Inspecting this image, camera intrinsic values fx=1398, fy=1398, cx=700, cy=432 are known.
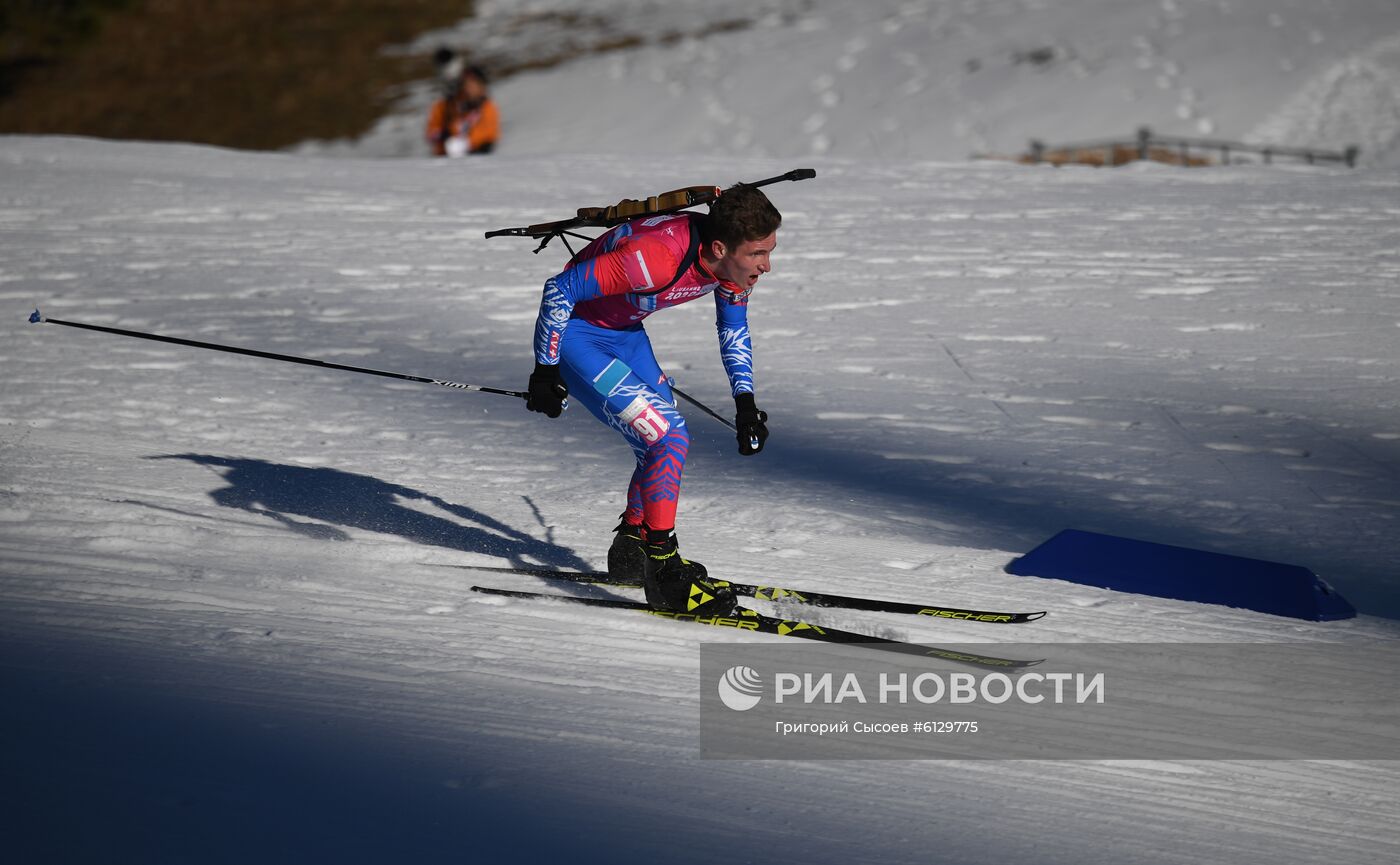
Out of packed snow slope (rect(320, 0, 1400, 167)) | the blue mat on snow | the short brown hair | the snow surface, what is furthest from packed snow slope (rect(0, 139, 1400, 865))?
packed snow slope (rect(320, 0, 1400, 167))

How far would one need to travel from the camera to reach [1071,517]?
642cm

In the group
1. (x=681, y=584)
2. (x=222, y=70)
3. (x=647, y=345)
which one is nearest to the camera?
(x=681, y=584)

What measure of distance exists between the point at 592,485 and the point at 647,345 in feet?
5.54

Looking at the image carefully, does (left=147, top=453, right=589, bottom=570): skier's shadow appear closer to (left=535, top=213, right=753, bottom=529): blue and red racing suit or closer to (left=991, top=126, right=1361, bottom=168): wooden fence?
(left=535, top=213, right=753, bottom=529): blue and red racing suit

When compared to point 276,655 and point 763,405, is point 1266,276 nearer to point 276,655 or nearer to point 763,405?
point 763,405

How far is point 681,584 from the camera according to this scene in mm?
4906

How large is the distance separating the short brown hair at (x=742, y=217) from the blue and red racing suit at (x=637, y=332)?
0.17 m

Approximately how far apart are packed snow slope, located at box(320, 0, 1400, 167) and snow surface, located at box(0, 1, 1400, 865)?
543cm

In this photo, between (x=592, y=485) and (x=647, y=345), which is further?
(x=592, y=485)

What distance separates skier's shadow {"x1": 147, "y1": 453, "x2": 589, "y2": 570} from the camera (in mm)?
5793

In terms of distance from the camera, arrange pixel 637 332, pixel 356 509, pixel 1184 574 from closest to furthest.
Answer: pixel 637 332
pixel 1184 574
pixel 356 509

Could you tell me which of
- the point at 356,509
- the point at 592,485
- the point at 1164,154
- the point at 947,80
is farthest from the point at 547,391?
the point at 947,80

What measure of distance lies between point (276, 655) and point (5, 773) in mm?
1025

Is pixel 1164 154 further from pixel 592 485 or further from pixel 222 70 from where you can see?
pixel 222 70
